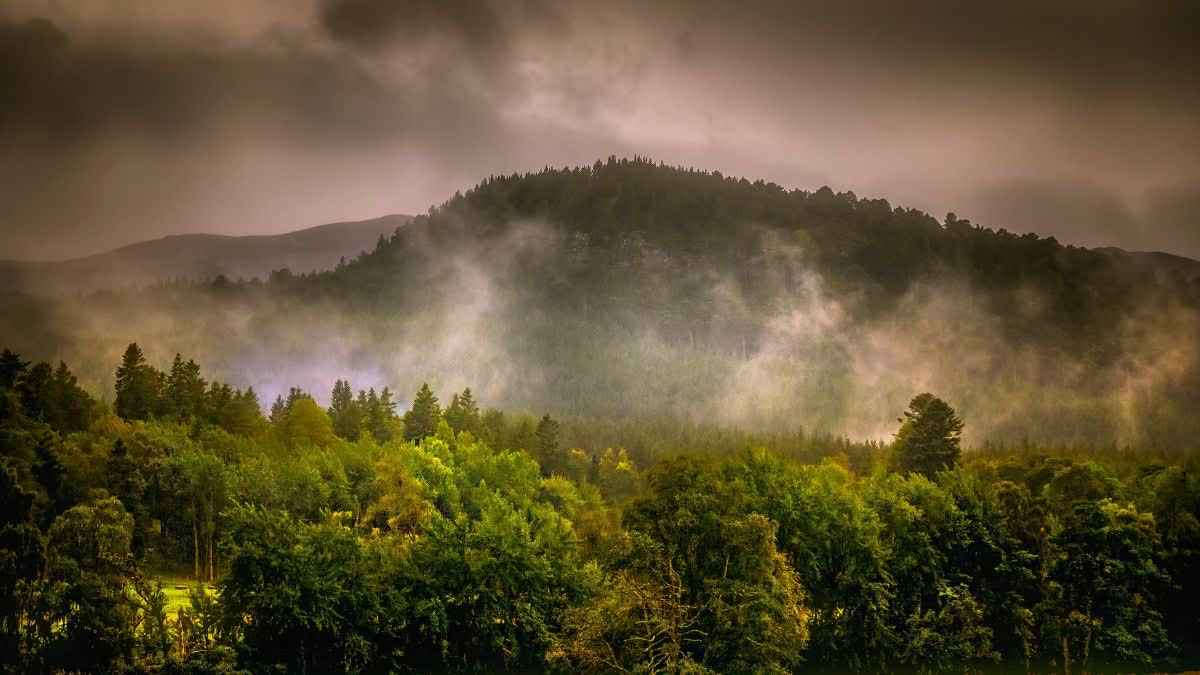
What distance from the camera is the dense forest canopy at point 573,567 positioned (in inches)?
2307

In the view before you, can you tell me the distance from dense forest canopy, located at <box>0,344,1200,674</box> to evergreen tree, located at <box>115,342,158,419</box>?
22.2 metres

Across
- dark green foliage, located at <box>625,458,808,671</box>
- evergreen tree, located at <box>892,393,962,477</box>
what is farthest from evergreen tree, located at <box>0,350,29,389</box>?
evergreen tree, located at <box>892,393,962,477</box>

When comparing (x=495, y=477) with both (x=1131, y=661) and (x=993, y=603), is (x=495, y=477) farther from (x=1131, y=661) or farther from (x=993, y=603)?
(x=1131, y=661)

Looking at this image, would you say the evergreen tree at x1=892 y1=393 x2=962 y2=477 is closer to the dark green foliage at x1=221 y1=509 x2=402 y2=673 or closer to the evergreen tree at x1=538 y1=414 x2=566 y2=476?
the evergreen tree at x1=538 y1=414 x2=566 y2=476

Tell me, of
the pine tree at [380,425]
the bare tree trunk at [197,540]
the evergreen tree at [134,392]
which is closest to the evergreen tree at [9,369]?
the bare tree trunk at [197,540]

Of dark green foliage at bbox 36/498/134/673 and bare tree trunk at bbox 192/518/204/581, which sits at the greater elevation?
dark green foliage at bbox 36/498/134/673

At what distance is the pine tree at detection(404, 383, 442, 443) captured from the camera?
16112cm

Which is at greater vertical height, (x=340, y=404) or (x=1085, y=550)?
(x=340, y=404)

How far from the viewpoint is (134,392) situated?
146m

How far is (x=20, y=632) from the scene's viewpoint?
5859 centimetres

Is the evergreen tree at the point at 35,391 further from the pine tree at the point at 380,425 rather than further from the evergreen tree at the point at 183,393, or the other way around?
the pine tree at the point at 380,425

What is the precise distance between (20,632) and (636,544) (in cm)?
4095

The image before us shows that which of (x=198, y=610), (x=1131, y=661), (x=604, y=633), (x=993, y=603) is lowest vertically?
(x=1131, y=661)

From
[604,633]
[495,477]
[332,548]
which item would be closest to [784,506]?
[604,633]
